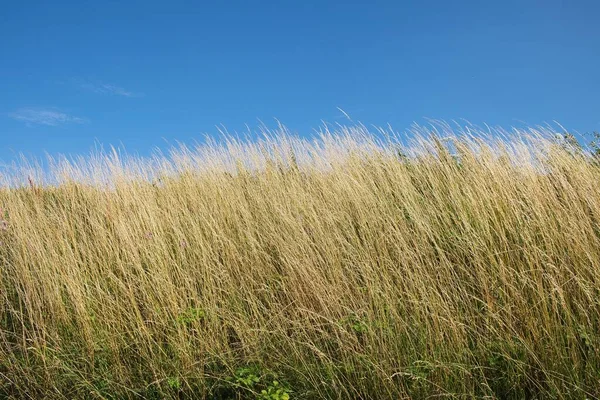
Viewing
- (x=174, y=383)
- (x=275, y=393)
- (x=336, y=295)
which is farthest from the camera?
(x=336, y=295)

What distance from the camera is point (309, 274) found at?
305 cm

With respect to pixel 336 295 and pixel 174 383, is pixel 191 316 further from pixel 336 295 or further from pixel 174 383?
pixel 336 295

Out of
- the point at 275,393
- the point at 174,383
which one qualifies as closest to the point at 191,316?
the point at 174,383

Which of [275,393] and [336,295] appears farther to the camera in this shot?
[336,295]

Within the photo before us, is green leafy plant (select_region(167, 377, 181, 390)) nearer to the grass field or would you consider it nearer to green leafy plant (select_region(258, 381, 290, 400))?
the grass field

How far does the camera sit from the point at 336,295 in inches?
110

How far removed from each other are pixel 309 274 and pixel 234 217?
160 centimetres

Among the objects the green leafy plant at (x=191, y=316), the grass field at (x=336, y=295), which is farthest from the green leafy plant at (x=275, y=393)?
the green leafy plant at (x=191, y=316)

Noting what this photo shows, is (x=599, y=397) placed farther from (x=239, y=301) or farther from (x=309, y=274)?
(x=239, y=301)

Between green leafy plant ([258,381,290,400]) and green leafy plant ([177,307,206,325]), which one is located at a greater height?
green leafy plant ([177,307,206,325])

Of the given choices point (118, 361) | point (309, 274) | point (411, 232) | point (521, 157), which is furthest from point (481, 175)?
point (118, 361)

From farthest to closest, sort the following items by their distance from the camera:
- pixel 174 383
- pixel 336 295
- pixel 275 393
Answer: pixel 336 295, pixel 174 383, pixel 275 393

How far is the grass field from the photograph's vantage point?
223 cm

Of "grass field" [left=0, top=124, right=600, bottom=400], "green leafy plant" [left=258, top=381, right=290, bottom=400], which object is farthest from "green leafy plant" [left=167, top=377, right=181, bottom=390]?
"green leafy plant" [left=258, top=381, right=290, bottom=400]
